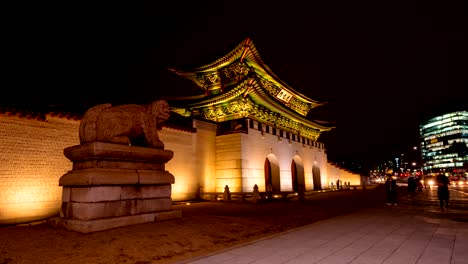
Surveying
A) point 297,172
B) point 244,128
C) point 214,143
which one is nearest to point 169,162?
point 214,143

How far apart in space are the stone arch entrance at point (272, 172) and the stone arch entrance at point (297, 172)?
4685mm

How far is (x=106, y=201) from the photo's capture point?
654 centimetres

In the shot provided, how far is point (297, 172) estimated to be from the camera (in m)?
27.0

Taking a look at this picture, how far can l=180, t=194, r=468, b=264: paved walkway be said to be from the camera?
4359 millimetres

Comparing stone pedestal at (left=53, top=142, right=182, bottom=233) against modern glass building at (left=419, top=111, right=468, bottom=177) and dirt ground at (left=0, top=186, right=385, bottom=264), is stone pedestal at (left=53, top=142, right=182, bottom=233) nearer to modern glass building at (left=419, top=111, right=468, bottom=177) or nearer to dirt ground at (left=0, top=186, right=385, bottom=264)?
dirt ground at (left=0, top=186, right=385, bottom=264)

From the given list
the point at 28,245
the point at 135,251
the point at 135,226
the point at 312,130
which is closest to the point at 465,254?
the point at 135,251

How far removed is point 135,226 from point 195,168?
10887mm

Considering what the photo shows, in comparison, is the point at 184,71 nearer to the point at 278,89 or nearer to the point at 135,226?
the point at 278,89

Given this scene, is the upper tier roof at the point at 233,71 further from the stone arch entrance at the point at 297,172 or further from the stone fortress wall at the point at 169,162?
Result: the stone arch entrance at the point at 297,172

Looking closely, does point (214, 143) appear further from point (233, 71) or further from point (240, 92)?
point (233, 71)

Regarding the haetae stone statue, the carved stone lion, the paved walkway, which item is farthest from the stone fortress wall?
the paved walkway

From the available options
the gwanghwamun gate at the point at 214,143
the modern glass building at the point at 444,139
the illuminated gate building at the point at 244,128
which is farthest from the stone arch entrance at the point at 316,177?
the modern glass building at the point at 444,139

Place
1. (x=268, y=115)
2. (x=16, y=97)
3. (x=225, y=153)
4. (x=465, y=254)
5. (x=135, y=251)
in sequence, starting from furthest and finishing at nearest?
(x=268, y=115) < (x=225, y=153) < (x=16, y=97) < (x=135, y=251) < (x=465, y=254)

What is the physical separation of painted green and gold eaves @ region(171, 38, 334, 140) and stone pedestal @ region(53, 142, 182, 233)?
1269cm
